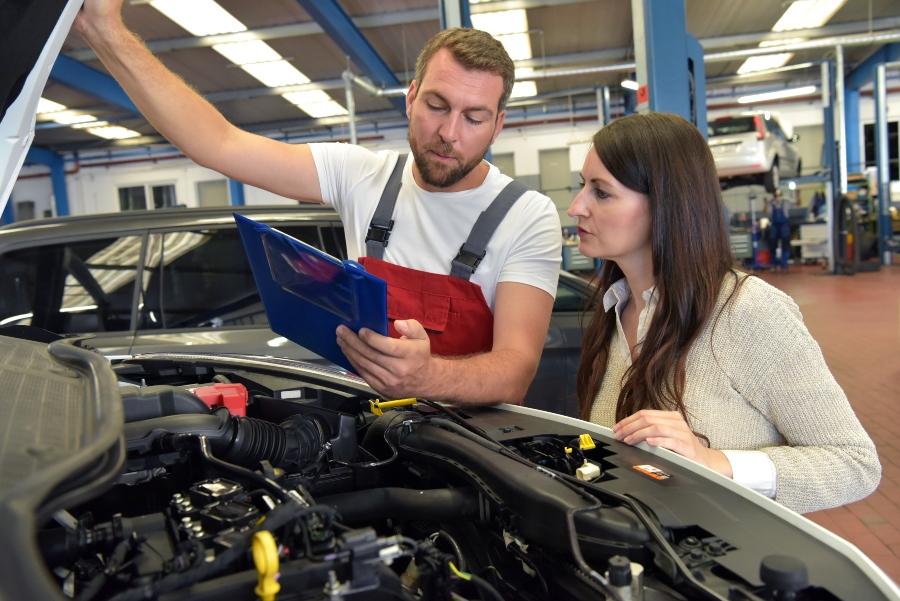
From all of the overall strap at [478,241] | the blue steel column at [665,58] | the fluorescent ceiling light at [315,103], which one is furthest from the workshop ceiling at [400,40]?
the overall strap at [478,241]

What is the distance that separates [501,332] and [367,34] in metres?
10.9

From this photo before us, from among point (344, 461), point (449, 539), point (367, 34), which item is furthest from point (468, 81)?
point (367, 34)

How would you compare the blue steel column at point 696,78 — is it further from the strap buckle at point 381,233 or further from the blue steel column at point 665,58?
the strap buckle at point 381,233

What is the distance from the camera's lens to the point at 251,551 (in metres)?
0.89

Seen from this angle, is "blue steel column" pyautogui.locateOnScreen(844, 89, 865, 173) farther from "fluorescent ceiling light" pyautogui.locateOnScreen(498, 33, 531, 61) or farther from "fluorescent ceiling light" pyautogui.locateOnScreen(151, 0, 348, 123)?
"fluorescent ceiling light" pyautogui.locateOnScreen(151, 0, 348, 123)

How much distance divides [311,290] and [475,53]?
0.85 metres

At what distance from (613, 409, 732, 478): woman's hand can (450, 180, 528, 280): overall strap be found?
0.75 meters

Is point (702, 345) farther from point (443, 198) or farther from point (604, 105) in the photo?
point (604, 105)

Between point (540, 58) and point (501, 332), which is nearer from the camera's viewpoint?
point (501, 332)

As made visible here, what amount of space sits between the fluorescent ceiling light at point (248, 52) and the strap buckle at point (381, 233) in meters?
10.3

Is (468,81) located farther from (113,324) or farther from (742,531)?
(113,324)

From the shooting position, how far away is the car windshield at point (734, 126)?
11.5m

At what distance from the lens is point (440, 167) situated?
1.98 metres

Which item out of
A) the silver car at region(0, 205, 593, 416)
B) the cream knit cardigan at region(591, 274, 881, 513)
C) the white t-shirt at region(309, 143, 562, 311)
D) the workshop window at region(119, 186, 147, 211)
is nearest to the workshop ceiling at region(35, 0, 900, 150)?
the workshop window at region(119, 186, 147, 211)
